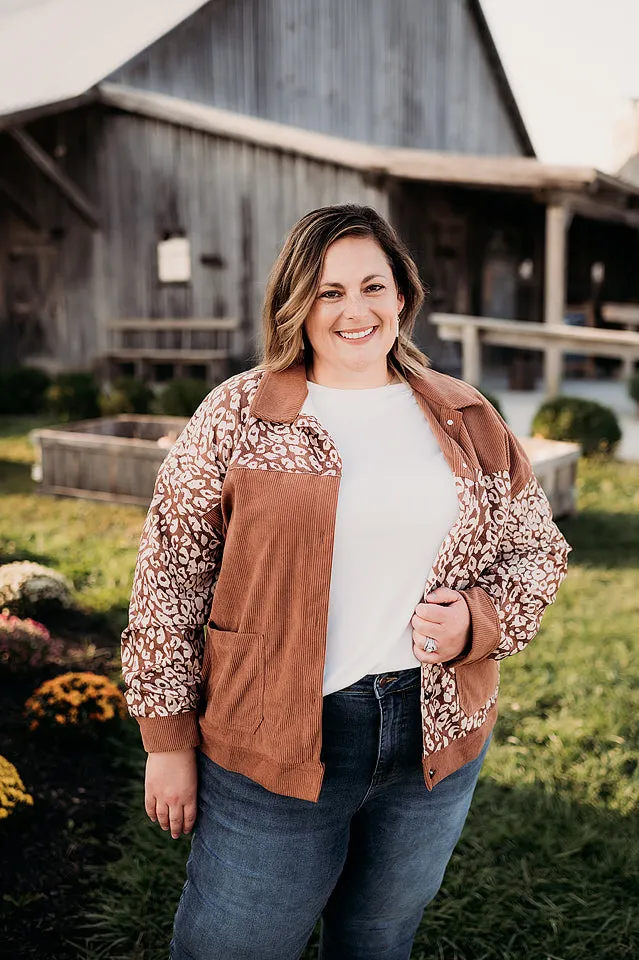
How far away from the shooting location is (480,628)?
194 centimetres

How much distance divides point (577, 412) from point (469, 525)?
26.9 ft

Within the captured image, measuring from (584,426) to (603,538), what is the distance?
9.14 ft

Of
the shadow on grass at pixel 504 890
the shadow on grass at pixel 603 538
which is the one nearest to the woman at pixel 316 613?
the shadow on grass at pixel 504 890

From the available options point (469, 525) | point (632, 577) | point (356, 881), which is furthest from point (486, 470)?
point (632, 577)

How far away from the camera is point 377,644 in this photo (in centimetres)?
190

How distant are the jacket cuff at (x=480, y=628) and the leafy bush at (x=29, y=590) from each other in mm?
3879

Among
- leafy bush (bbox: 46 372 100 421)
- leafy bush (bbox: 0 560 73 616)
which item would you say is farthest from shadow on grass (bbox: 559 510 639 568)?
leafy bush (bbox: 46 372 100 421)

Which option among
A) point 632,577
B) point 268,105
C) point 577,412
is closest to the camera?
point 632,577

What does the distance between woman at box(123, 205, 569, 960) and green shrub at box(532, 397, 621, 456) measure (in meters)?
7.98

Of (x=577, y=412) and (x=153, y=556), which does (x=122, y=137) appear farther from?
(x=153, y=556)

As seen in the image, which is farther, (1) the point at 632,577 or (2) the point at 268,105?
(2) the point at 268,105

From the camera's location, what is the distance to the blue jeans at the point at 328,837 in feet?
6.02

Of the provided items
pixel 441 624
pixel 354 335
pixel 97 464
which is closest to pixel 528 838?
pixel 441 624

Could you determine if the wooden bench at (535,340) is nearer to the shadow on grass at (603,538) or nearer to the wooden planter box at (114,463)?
the wooden planter box at (114,463)
